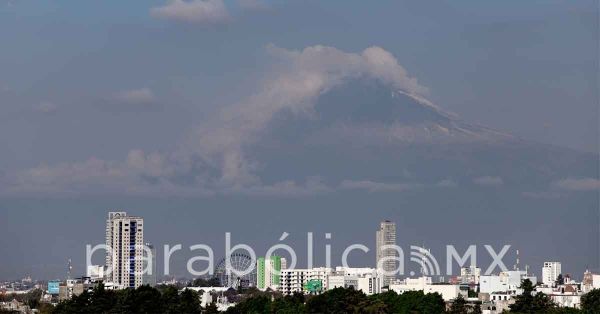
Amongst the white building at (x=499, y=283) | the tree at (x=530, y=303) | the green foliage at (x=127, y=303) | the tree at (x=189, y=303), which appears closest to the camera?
the green foliage at (x=127, y=303)

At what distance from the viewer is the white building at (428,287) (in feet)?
461

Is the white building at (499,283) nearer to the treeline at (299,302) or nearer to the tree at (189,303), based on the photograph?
the treeline at (299,302)

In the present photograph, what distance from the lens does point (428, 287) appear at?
488ft

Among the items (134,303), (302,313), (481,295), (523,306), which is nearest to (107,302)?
(134,303)

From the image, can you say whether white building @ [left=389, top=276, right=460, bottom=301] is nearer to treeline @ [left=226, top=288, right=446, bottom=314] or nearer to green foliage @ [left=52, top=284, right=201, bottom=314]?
treeline @ [left=226, top=288, right=446, bottom=314]

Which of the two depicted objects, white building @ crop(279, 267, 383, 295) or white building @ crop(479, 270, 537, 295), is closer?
white building @ crop(479, 270, 537, 295)

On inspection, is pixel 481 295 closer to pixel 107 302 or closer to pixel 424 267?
pixel 424 267

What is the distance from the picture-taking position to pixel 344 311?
296 ft

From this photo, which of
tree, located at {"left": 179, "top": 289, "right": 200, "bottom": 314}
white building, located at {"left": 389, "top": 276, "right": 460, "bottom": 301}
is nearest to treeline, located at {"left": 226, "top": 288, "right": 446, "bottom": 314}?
tree, located at {"left": 179, "top": 289, "right": 200, "bottom": 314}

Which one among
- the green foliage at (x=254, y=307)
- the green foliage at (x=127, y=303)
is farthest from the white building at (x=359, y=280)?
the green foliage at (x=127, y=303)

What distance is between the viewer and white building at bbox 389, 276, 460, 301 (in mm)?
140375

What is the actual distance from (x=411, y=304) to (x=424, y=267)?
8588 cm

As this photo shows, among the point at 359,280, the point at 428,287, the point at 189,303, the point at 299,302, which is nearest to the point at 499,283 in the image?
the point at 428,287

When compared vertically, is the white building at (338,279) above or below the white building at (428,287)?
above
